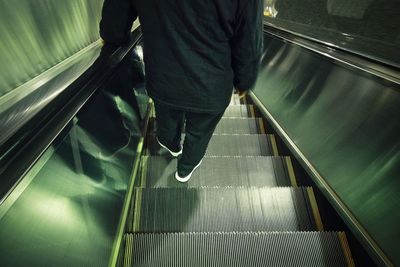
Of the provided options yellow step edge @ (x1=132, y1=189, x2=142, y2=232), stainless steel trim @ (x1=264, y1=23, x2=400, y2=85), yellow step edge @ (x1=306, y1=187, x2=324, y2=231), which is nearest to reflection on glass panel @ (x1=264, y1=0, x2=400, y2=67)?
stainless steel trim @ (x1=264, y1=23, x2=400, y2=85)

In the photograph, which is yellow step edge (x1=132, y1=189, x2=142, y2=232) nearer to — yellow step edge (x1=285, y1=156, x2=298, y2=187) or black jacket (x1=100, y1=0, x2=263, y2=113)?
black jacket (x1=100, y1=0, x2=263, y2=113)

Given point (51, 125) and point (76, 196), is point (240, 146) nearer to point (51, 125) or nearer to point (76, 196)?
point (76, 196)

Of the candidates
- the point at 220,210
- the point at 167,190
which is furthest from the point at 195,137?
the point at 220,210

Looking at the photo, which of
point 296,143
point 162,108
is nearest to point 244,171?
point 296,143

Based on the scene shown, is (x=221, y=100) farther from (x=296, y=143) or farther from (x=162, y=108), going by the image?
(x=296, y=143)

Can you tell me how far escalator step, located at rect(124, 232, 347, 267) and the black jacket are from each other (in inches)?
33.9

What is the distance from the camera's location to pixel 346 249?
163 centimetres

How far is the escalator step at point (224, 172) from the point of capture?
2.39 meters

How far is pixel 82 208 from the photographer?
1.12m

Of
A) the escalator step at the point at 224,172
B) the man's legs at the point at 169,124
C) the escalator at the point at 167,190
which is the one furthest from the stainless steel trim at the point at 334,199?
the man's legs at the point at 169,124

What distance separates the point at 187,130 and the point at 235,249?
0.93 m

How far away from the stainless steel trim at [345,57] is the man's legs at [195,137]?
41.1 inches

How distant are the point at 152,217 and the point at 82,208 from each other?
867 millimetres

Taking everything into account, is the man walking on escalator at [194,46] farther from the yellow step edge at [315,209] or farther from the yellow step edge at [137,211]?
the yellow step edge at [315,209]
